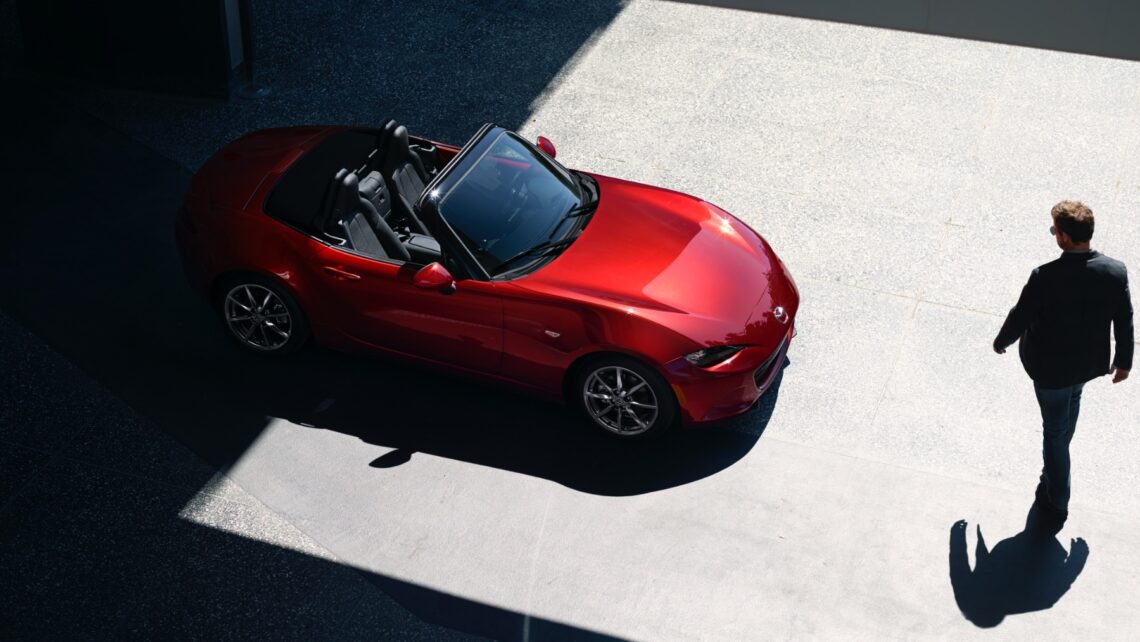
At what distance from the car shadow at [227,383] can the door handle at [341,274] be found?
0.73m

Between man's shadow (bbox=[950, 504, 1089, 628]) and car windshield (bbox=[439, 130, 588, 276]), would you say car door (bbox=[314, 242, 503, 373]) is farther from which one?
man's shadow (bbox=[950, 504, 1089, 628])

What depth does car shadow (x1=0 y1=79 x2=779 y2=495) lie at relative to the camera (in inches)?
272

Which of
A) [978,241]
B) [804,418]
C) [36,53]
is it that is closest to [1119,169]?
[978,241]

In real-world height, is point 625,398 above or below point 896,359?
above

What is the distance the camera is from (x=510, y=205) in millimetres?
7078

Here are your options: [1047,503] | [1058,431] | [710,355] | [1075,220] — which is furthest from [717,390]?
[1075,220]

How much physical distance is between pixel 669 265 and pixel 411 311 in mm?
1605

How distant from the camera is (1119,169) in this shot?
9.65m

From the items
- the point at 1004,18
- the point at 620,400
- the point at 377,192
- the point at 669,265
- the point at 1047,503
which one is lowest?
the point at 1047,503

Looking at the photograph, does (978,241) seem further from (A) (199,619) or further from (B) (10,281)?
(B) (10,281)

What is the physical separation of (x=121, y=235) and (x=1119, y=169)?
27.0ft

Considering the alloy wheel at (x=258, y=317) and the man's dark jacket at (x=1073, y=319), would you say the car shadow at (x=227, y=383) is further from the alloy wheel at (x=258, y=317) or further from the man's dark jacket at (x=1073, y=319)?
the man's dark jacket at (x=1073, y=319)

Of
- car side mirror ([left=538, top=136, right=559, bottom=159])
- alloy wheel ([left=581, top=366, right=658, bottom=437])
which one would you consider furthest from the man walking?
car side mirror ([left=538, top=136, right=559, bottom=159])

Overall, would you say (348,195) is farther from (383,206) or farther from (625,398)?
(625,398)
